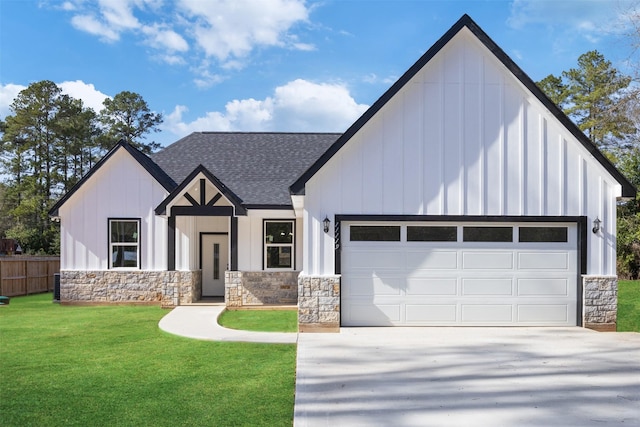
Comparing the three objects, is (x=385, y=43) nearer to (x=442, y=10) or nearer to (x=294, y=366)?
A: (x=442, y=10)

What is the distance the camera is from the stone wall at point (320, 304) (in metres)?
9.91

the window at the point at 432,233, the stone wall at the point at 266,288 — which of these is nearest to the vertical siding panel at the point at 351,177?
the window at the point at 432,233

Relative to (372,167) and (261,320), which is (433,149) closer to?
(372,167)

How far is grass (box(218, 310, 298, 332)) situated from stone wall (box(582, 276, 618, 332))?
6344 millimetres

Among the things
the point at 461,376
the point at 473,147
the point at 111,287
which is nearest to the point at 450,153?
the point at 473,147

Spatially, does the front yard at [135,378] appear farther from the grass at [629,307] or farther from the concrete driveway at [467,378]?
the concrete driveway at [467,378]

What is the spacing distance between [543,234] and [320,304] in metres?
5.15

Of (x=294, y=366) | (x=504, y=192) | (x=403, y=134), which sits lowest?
(x=294, y=366)

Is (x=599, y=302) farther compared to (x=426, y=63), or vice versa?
(x=599, y=302)

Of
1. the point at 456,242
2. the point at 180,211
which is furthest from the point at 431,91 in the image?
the point at 180,211

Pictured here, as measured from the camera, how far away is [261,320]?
11.8 meters

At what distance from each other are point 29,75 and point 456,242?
106 feet

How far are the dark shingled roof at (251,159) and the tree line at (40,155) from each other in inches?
704

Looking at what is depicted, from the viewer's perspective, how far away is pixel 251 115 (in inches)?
1195
